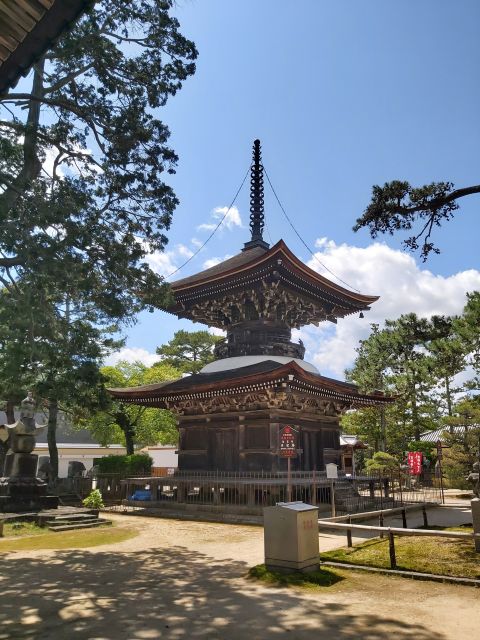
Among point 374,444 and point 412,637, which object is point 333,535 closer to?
point 412,637

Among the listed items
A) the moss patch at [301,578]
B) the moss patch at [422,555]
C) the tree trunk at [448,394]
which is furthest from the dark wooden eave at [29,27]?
the tree trunk at [448,394]

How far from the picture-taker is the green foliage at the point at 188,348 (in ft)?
170

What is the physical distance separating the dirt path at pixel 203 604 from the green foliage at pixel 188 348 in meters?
42.4

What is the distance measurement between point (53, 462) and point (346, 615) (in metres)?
24.7

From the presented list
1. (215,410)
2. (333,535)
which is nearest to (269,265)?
(215,410)

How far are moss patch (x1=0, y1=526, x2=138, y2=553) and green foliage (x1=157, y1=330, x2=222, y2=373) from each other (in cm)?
3773

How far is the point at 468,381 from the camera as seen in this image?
31906 millimetres

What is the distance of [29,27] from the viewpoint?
9.30ft

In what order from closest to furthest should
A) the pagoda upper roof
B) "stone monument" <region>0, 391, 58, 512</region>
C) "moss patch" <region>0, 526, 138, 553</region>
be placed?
1. "moss patch" <region>0, 526, 138, 553</region>
2. "stone monument" <region>0, 391, 58, 512</region>
3. the pagoda upper roof

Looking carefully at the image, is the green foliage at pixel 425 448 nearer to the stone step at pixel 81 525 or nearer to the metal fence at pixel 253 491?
the metal fence at pixel 253 491

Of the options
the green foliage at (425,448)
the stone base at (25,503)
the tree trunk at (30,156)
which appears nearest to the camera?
the tree trunk at (30,156)

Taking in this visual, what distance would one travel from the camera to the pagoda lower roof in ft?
54.9

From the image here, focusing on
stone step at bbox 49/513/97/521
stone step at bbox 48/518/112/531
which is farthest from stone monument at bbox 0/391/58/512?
stone step at bbox 48/518/112/531

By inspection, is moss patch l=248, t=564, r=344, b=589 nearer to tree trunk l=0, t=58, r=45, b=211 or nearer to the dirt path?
the dirt path
